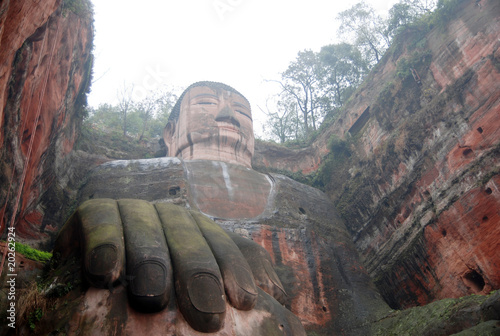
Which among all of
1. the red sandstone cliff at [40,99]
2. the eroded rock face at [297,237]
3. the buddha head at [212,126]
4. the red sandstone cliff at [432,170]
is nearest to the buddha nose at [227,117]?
the buddha head at [212,126]

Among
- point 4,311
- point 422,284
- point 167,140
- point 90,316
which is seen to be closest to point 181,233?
point 90,316

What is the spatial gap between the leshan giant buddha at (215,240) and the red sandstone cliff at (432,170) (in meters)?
0.92

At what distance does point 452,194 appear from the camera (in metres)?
8.49

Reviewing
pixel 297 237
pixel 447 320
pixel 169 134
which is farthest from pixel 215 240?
pixel 169 134

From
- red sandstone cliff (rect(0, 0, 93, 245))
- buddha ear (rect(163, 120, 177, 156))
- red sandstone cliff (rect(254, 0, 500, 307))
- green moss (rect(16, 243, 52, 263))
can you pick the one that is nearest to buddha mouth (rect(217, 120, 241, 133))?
buddha ear (rect(163, 120, 177, 156))

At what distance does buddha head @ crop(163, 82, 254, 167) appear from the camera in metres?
12.4

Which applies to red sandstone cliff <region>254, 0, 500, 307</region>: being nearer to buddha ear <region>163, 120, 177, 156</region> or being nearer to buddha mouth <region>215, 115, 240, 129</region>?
buddha mouth <region>215, 115, 240, 129</region>

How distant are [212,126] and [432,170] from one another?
6.41m

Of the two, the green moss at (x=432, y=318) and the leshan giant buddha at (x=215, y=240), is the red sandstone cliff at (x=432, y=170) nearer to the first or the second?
the leshan giant buddha at (x=215, y=240)

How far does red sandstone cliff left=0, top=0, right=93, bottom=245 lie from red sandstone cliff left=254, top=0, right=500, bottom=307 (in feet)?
25.4

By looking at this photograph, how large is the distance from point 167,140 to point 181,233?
976cm

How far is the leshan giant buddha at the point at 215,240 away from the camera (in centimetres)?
412

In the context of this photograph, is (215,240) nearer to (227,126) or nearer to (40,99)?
(40,99)

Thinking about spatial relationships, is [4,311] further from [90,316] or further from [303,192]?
[303,192]
